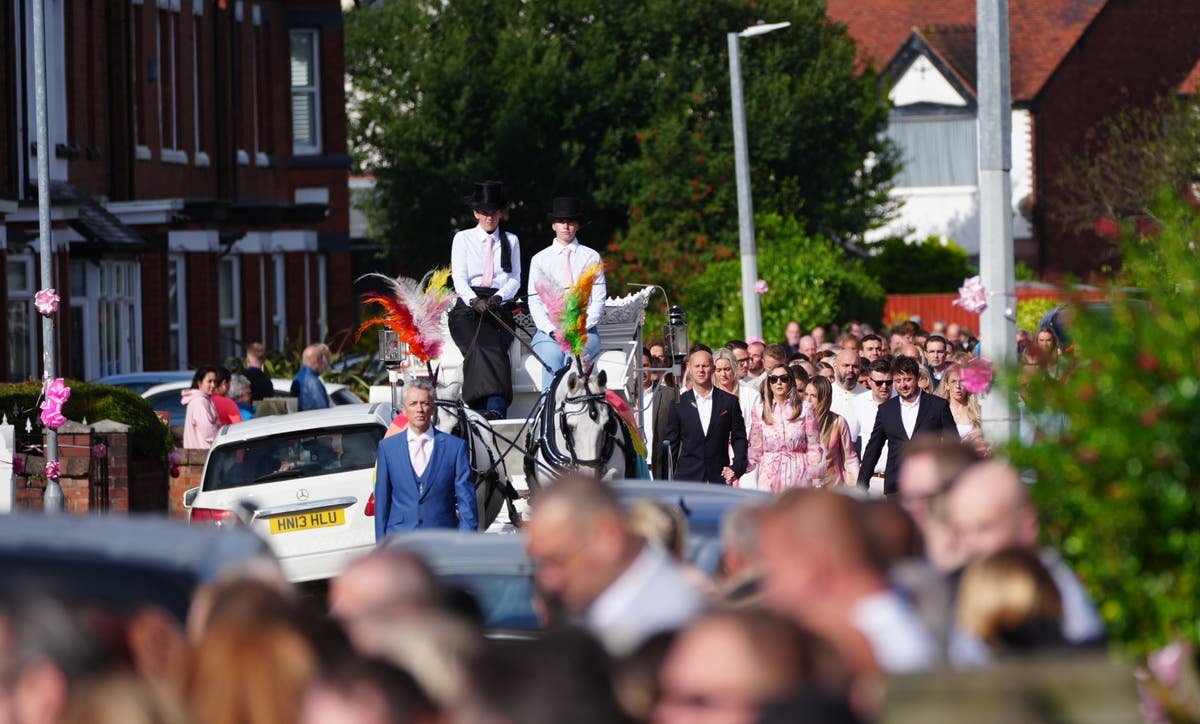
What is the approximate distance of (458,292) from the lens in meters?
15.9

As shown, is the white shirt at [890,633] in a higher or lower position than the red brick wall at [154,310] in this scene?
lower

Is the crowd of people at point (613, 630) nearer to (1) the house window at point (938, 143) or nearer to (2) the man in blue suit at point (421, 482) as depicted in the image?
(2) the man in blue suit at point (421, 482)

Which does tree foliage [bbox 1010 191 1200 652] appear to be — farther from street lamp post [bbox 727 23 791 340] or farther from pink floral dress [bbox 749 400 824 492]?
street lamp post [bbox 727 23 791 340]

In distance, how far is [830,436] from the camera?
1483 centimetres

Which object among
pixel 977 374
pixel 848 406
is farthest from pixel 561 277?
pixel 977 374

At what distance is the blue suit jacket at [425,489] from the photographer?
12.1 meters

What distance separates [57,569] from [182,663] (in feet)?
2.61

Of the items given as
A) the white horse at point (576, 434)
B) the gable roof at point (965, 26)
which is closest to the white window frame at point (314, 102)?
the white horse at point (576, 434)

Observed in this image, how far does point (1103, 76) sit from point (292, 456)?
197 ft

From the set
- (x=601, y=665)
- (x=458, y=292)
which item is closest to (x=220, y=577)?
(x=601, y=665)

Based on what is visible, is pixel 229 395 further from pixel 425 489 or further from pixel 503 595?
pixel 503 595

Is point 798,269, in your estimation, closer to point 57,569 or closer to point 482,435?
point 482,435

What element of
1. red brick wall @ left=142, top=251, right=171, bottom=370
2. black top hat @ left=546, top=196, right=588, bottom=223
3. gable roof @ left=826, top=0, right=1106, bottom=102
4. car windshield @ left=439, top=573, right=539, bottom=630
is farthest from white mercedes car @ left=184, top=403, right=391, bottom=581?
gable roof @ left=826, top=0, right=1106, bottom=102

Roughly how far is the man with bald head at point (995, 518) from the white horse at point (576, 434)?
8.29m
